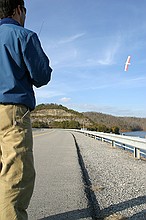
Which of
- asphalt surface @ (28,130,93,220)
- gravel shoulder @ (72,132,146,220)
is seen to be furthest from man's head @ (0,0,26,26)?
gravel shoulder @ (72,132,146,220)

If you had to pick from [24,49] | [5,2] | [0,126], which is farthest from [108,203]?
[5,2]

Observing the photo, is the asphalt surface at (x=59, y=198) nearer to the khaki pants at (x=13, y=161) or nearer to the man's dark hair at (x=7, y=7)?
the khaki pants at (x=13, y=161)

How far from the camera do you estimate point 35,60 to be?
2.51m

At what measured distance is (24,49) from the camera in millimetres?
2463

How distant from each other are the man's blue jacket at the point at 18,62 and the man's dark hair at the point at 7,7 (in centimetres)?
16

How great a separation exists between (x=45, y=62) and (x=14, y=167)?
927mm

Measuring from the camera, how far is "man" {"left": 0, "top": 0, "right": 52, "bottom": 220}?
247cm

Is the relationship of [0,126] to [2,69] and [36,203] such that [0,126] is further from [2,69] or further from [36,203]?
[36,203]

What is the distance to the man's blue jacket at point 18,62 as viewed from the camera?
2482 mm

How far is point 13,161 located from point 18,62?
0.83 meters

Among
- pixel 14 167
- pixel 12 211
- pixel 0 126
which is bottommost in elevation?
pixel 12 211

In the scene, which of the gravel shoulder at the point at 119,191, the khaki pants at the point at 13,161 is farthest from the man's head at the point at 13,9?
the gravel shoulder at the point at 119,191

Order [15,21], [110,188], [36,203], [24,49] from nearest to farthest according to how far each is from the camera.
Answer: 1. [24,49]
2. [15,21]
3. [36,203]
4. [110,188]

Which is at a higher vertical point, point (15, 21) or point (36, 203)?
point (15, 21)
